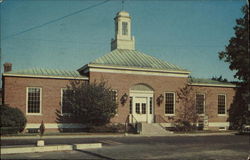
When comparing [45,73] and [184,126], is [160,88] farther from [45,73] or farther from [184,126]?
[45,73]

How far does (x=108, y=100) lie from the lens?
1094 inches

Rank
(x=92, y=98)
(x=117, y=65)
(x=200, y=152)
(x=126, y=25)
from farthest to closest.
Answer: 1. (x=126, y=25)
2. (x=117, y=65)
3. (x=92, y=98)
4. (x=200, y=152)

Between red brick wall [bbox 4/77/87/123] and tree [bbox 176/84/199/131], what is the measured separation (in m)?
11.8

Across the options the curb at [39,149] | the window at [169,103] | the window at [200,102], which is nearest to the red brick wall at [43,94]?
the window at [169,103]

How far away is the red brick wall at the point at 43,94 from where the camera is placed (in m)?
27.1

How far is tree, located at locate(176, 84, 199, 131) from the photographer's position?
3167 cm

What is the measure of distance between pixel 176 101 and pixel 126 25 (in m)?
11.1

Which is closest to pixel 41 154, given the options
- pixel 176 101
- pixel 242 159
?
pixel 242 159

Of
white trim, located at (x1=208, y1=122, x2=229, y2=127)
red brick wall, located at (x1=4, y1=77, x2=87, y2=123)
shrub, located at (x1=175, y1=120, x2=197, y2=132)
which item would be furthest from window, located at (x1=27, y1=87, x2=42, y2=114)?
white trim, located at (x1=208, y1=122, x2=229, y2=127)

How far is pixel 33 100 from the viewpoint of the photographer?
28016 mm

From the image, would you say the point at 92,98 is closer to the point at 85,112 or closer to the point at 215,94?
the point at 85,112

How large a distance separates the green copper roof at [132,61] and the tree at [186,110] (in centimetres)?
248

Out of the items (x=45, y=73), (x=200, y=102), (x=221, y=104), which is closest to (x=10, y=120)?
(x=45, y=73)

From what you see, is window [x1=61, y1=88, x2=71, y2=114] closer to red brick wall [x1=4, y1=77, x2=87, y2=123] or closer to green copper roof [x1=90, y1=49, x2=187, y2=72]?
red brick wall [x1=4, y1=77, x2=87, y2=123]
